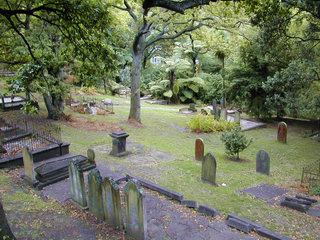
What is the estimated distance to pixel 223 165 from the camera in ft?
44.4

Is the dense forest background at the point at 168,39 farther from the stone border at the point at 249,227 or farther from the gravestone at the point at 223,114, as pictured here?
the stone border at the point at 249,227

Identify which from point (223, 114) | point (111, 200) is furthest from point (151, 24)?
point (111, 200)

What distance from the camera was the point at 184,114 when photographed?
27.0 metres

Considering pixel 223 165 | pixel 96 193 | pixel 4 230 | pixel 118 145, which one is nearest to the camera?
pixel 4 230

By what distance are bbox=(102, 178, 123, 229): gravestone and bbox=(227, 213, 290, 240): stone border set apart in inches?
99.2

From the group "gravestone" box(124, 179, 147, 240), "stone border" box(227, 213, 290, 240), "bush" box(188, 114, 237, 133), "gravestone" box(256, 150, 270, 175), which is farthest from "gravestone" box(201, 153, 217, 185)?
"bush" box(188, 114, 237, 133)

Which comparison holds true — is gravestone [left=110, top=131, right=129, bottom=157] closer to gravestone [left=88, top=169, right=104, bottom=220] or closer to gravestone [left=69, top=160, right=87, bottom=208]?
gravestone [left=69, top=160, right=87, bottom=208]

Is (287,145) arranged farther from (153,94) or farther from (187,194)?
(153,94)

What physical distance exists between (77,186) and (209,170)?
4470mm

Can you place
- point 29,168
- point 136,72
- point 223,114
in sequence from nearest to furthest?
1. point 29,168
2. point 136,72
3. point 223,114

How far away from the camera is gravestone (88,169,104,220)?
802cm

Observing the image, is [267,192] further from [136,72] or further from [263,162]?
[136,72]

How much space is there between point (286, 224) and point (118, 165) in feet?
20.6

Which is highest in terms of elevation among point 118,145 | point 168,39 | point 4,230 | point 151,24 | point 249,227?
point 151,24
